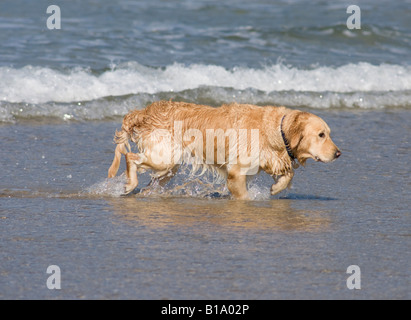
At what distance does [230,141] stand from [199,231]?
1.24 m

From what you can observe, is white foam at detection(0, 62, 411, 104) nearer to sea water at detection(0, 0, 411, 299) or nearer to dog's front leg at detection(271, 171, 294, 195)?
sea water at detection(0, 0, 411, 299)

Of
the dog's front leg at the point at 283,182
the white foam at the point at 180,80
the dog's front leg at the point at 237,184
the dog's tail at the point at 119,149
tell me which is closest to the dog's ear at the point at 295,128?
the dog's front leg at the point at 283,182

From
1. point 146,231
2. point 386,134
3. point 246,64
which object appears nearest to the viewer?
point 146,231

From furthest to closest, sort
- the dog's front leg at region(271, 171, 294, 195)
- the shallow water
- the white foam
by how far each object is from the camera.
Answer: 1. the white foam
2. the dog's front leg at region(271, 171, 294, 195)
3. the shallow water

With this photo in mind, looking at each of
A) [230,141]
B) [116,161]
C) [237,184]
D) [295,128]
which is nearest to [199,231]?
[237,184]

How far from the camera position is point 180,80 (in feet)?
38.1

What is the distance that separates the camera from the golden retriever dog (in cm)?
619

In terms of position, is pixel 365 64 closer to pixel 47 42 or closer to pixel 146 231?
pixel 47 42

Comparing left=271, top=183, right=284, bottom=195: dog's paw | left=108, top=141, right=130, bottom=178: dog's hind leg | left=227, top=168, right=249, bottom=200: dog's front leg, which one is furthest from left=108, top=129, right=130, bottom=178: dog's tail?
left=271, top=183, right=284, bottom=195: dog's paw

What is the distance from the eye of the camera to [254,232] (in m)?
5.33

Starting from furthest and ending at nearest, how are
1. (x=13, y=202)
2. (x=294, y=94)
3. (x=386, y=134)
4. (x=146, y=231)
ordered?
(x=294, y=94) → (x=386, y=134) → (x=13, y=202) → (x=146, y=231)

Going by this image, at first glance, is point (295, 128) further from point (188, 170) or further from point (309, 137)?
point (188, 170)

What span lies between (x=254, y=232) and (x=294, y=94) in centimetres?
639
